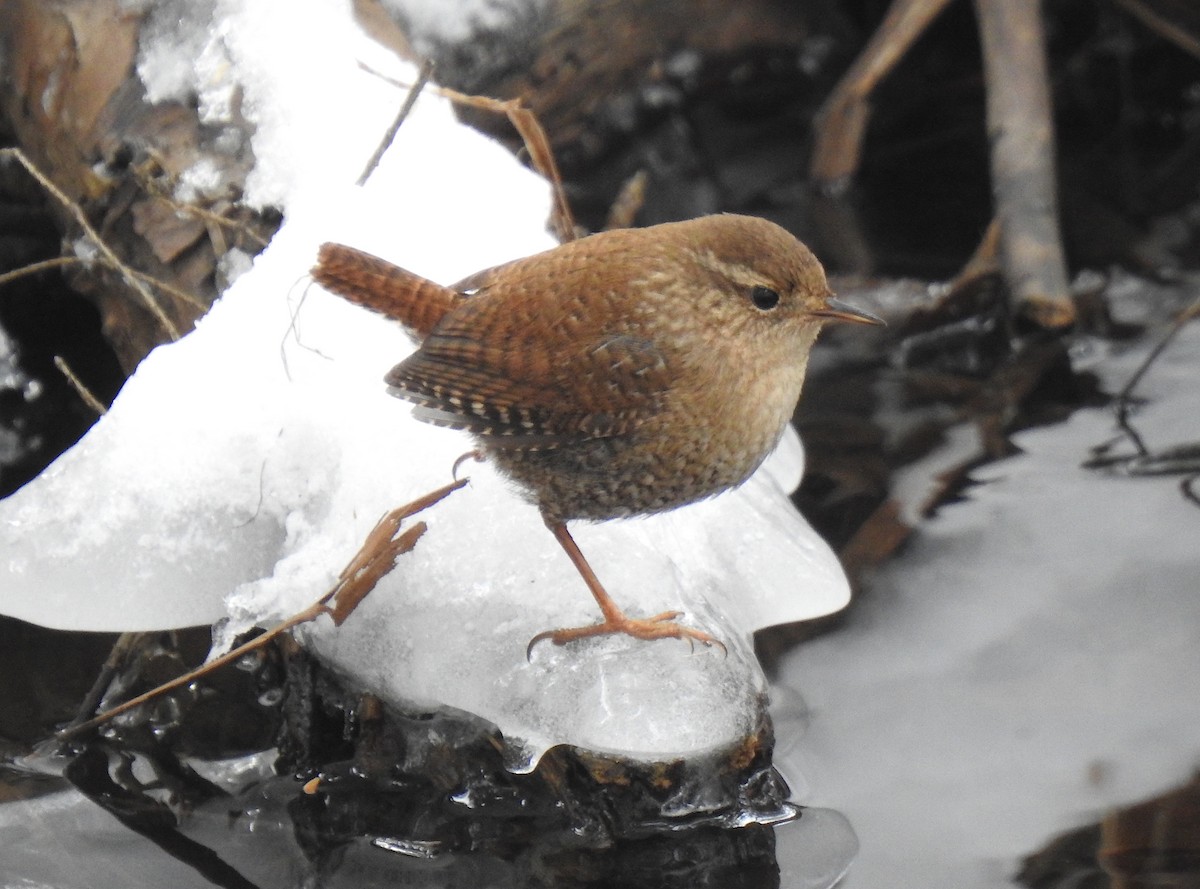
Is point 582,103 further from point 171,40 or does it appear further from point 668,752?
point 668,752

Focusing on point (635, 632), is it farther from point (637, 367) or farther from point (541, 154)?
point (541, 154)

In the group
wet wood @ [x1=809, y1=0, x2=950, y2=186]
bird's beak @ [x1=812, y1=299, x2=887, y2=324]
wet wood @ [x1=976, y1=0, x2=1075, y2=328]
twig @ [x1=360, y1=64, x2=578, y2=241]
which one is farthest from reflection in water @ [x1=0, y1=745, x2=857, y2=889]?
wet wood @ [x1=809, y1=0, x2=950, y2=186]

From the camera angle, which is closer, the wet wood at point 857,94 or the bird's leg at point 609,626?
the bird's leg at point 609,626

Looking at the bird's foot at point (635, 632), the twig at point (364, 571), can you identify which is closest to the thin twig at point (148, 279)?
the twig at point (364, 571)

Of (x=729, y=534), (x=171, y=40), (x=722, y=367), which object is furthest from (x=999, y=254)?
(x=171, y=40)

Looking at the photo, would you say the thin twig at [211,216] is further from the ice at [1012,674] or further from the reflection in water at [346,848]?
the ice at [1012,674]

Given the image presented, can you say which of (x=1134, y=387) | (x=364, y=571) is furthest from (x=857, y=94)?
(x=364, y=571)

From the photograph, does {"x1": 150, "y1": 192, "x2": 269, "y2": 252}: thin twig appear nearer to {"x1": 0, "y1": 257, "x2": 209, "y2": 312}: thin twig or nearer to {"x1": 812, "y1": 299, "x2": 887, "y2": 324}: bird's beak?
{"x1": 0, "y1": 257, "x2": 209, "y2": 312}: thin twig
